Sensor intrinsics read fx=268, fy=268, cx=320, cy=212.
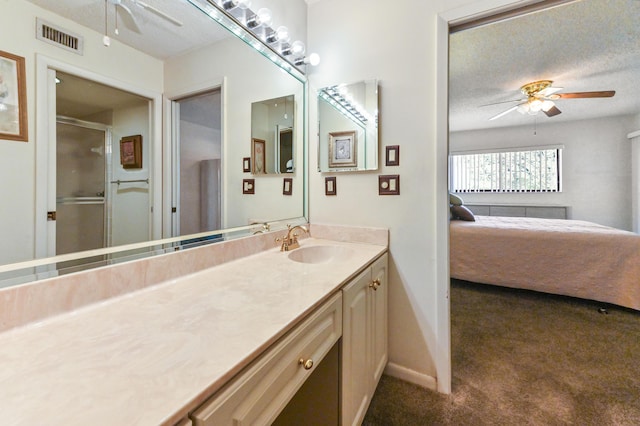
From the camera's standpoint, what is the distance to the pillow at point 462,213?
3.33 metres

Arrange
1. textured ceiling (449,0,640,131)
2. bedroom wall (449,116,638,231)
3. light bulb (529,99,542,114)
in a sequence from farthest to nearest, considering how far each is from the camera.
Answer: bedroom wall (449,116,638,231) → light bulb (529,99,542,114) → textured ceiling (449,0,640,131)

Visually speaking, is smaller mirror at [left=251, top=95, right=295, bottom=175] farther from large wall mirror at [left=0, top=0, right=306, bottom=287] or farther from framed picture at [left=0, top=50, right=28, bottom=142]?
framed picture at [left=0, top=50, right=28, bottom=142]

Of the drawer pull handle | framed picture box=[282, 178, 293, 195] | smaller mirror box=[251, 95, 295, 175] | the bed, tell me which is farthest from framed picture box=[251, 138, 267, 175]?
the bed

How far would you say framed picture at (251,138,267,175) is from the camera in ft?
4.96

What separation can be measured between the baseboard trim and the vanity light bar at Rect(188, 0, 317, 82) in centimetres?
188

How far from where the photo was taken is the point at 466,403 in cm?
136

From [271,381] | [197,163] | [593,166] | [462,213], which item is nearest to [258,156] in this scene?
[197,163]

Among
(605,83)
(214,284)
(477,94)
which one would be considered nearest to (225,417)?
(214,284)

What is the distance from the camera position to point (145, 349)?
21.2 inches

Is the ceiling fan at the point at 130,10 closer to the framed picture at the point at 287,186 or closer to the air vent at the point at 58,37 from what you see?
the air vent at the point at 58,37

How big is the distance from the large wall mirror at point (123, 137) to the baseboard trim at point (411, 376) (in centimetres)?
113

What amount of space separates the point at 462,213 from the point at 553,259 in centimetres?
101

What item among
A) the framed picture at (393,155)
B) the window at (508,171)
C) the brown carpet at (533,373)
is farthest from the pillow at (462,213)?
the framed picture at (393,155)

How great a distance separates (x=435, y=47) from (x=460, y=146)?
16.0 ft
